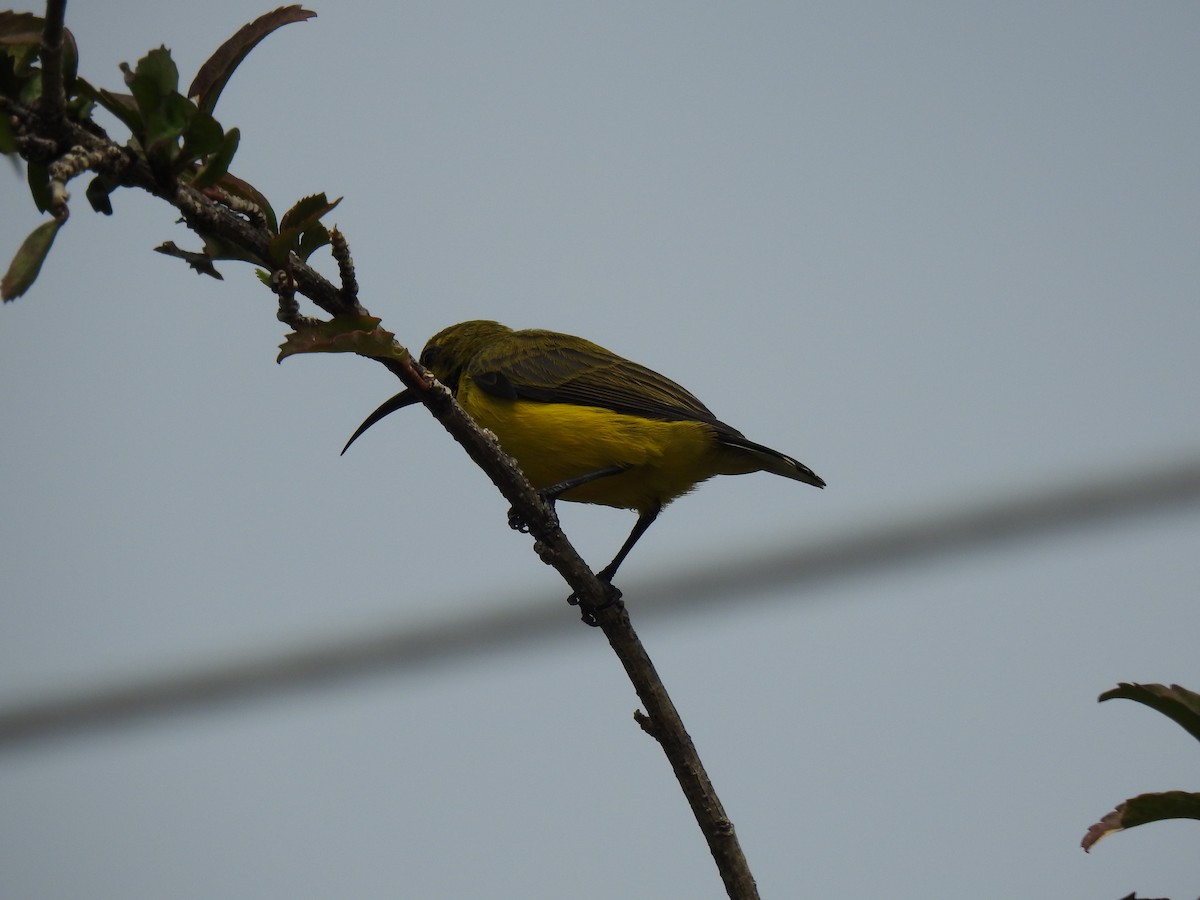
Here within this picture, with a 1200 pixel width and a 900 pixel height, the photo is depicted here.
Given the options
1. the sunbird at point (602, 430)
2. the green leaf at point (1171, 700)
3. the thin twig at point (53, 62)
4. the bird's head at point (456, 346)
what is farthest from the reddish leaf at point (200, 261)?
the bird's head at point (456, 346)

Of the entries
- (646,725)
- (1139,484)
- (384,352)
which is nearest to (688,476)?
(1139,484)

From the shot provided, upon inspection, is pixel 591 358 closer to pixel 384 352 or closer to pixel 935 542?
pixel 935 542

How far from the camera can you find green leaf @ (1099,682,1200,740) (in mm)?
2211

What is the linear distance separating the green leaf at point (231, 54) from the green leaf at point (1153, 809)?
2.28m

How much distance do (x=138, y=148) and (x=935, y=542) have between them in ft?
14.0

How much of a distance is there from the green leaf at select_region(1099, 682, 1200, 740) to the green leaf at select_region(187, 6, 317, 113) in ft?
7.12

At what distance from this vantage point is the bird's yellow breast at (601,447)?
5750mm

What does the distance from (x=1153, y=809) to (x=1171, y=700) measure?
0.66 feet

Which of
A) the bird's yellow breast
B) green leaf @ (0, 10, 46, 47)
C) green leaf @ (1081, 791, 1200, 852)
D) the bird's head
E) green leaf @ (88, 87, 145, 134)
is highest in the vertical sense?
the bird's head

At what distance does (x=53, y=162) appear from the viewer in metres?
2.25

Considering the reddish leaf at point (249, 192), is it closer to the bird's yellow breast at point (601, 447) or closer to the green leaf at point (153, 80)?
the green leaf at point (153, 80)

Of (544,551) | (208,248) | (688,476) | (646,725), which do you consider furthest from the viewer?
(688,476)

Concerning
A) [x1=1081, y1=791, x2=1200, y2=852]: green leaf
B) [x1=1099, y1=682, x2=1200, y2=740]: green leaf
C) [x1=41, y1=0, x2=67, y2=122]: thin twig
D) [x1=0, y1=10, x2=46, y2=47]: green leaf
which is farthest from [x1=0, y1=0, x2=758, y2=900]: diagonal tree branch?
[x1=1099, y1=682, x2=1200, y2=740]: green leaf

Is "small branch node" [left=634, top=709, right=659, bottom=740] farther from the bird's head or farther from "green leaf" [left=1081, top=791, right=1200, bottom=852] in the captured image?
the bird's head
